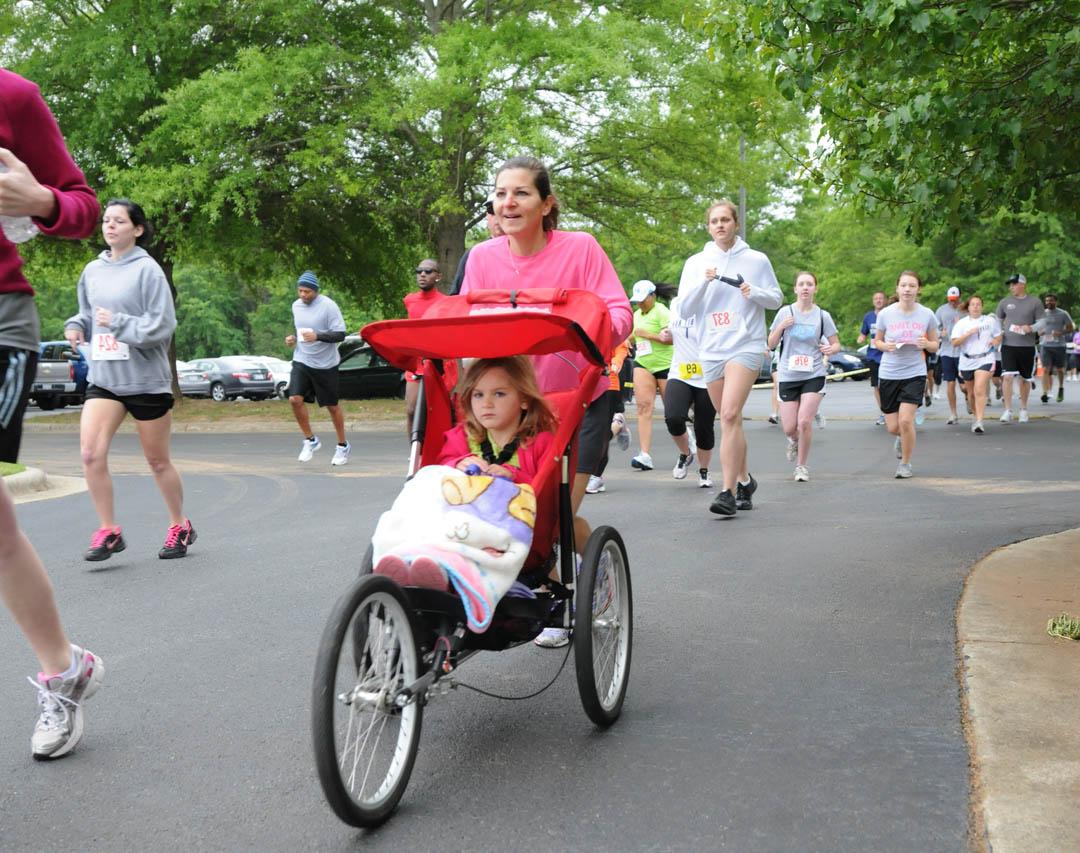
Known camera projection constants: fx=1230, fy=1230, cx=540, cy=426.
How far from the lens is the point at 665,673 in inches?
181

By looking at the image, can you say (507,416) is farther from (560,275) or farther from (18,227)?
(18,227)

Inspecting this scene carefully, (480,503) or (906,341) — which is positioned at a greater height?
(906,341)

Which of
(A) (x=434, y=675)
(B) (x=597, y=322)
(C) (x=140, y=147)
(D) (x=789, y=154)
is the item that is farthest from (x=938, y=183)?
(C) (x=140, y=147)

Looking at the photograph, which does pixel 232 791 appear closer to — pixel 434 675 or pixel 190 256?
pixel 434 675

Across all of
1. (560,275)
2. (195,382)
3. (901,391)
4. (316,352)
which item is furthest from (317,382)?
(195,382)

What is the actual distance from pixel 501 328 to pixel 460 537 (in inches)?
26.7

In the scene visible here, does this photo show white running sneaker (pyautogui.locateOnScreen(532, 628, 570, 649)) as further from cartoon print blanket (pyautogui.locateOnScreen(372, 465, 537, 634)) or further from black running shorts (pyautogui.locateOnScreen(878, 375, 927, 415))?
black running shorts (pyautogui.locateOnScreen(878, 375, 927, 415))

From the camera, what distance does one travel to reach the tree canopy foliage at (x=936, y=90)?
5207 mm

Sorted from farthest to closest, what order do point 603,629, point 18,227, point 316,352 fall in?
point 316,352, point 603,629, point 18,227

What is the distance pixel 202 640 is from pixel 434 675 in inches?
82.8

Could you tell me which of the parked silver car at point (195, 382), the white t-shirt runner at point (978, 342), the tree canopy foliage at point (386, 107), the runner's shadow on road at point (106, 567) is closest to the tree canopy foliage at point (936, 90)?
the runner's shadow on road at point (106, 567)

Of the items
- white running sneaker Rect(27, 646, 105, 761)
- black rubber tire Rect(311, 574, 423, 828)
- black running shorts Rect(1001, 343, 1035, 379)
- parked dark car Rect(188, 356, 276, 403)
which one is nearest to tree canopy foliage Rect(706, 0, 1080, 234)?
black rubber tire Rect(311, 574, 423, 828)

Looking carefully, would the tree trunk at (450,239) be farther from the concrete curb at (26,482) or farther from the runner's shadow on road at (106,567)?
the runner's shadow on road at (106,567)

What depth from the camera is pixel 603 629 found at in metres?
4.05
